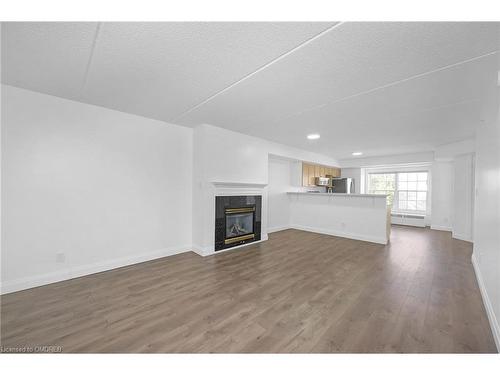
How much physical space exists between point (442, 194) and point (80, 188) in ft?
28.6

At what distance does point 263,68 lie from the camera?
1.83 m

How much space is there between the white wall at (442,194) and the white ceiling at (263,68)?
10.7 ft

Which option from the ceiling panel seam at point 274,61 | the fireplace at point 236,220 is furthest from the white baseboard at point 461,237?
the ceiling panel seam at point 274,61

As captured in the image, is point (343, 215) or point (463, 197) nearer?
point (463, 197)

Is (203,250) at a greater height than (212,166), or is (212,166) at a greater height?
(212,166)

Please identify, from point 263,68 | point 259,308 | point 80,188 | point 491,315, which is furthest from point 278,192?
point 80,188

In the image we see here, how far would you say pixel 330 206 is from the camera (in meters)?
5.24

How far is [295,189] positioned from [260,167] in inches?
88.8

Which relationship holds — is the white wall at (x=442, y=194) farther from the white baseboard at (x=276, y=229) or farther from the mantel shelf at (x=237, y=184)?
the mantel shelf at (x=237, y=184)

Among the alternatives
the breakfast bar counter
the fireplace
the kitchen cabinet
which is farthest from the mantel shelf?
the kitchen cabinet

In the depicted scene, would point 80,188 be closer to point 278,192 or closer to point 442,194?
point 278,192

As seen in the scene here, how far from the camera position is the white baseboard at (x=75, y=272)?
2.24 metres
